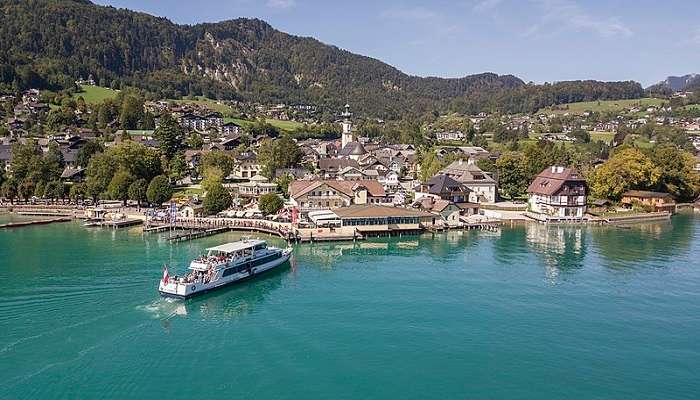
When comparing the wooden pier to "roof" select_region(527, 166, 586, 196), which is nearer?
the wooden pier

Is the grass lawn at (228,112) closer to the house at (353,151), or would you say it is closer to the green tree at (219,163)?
the house at (353,151)

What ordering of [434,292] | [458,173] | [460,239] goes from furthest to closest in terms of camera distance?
[458,173]
[460,239]
[434,292]

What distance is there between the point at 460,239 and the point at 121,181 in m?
37.0

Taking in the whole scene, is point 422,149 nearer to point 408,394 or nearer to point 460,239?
point 460,239

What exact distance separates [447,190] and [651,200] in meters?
24.5

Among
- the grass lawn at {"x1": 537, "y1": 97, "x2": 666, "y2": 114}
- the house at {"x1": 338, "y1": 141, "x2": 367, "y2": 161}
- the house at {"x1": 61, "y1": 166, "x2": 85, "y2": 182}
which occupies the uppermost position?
the grass lawn at {"x1": 537, "y1": 97, "x2": 666, "y2": 114}

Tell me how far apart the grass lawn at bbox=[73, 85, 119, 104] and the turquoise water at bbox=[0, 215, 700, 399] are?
103 m

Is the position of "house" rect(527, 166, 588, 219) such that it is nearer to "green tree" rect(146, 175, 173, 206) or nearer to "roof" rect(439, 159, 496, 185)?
"roof" rect(439, 159, 496, 185)

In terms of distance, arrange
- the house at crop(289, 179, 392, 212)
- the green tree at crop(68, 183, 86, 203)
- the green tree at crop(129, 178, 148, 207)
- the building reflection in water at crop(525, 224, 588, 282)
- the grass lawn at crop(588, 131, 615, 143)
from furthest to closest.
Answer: the grass lawn at crop(588, 131, 615, 143)
the green tree at crop(68, 183, 86, 203)
the green tree at crop(129, 178, 148, 207)
the house at crop(289, 179, 392, 212)
the building reflection in water at crop(525, 224, 588, 282)

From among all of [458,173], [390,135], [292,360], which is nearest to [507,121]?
[390,135]

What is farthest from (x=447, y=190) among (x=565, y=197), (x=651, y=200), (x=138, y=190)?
(x=138, y=190)

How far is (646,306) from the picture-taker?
30.8 metres

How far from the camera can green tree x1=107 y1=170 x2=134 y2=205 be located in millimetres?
60938

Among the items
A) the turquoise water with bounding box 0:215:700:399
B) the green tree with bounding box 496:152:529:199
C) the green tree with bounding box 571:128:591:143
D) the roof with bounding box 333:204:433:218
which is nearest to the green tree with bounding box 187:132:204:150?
the green tree with bounding box 496:152:529:199
